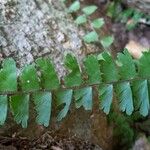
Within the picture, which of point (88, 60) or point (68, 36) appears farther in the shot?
point (68, 36)

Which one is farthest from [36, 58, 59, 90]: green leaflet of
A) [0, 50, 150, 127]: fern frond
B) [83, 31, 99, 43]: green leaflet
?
[83, 31, 99, 43]: green leaflet

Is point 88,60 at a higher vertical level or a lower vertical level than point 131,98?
higher

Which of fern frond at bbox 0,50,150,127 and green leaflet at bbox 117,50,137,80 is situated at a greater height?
green leaflet at bbox 117,50,137,80

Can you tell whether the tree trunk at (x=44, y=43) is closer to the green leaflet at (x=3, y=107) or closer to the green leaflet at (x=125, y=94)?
the green leaflet at (x=3, y=107)

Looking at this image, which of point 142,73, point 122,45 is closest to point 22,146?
point 142,73

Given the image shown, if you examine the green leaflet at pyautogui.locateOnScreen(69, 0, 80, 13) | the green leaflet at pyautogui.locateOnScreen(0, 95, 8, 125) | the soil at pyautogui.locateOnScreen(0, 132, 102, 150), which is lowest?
the soil at pyautogui.locateOnScreen(0, 132, 102, 150)

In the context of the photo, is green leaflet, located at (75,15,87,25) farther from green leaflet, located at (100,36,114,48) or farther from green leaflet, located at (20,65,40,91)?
green leaflet, located at (20,65,40,91)

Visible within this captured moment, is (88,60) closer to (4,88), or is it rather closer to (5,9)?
(4,88)
